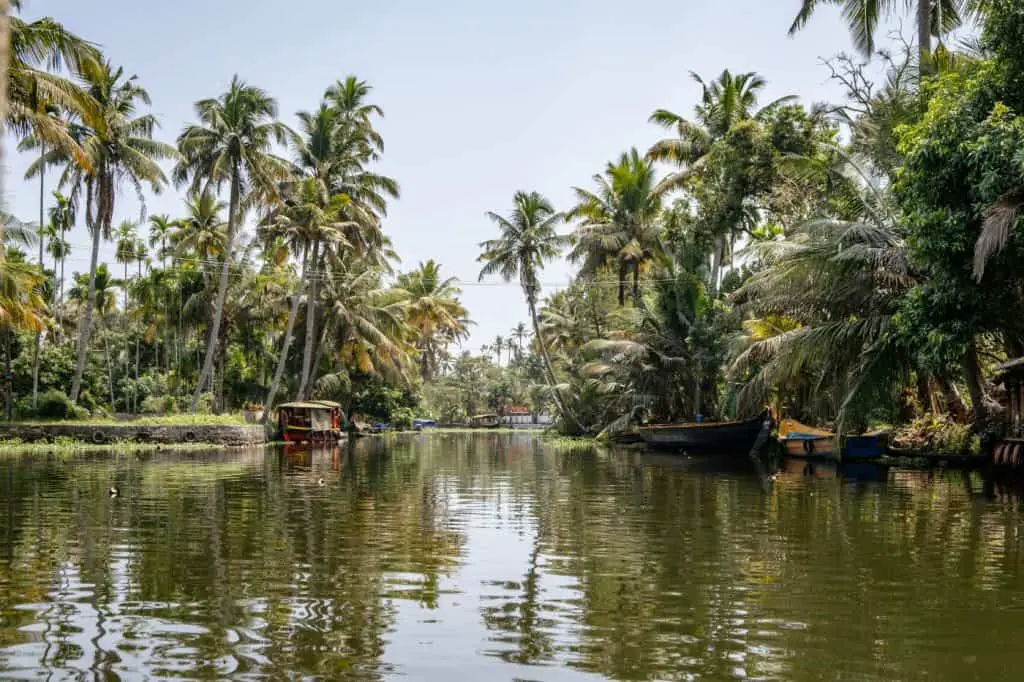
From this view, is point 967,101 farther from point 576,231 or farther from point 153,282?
point 153,282

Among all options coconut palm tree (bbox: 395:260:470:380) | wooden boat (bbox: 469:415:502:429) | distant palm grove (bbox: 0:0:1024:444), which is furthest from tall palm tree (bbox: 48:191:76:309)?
wooden boat (bbox: 469:415:502:429)

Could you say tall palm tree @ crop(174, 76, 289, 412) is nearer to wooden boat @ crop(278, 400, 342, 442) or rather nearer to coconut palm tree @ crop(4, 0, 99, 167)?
wooden boat @ crop(278, 400, 342, 442)

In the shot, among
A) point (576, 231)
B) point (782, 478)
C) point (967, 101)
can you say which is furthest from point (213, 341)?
point (967, 101)

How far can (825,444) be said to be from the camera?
2464 cm

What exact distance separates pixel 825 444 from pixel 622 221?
717 inches

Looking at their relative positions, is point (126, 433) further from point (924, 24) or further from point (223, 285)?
point (924, 24)

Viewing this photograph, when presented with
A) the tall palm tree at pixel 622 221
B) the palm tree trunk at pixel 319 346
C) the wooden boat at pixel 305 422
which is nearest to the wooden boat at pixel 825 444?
the tall palm tree at pixel 622 221

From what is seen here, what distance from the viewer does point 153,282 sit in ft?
132

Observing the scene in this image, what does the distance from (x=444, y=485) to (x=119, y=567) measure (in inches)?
393

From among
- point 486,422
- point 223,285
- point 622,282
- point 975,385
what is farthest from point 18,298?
point 486,422

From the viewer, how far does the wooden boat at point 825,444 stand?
23.8 m

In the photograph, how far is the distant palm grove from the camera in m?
16.2

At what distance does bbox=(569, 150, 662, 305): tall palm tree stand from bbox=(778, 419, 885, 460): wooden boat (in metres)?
13.3

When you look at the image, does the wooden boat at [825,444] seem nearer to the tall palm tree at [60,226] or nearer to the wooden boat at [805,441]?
the wooden boat at [805,441]
